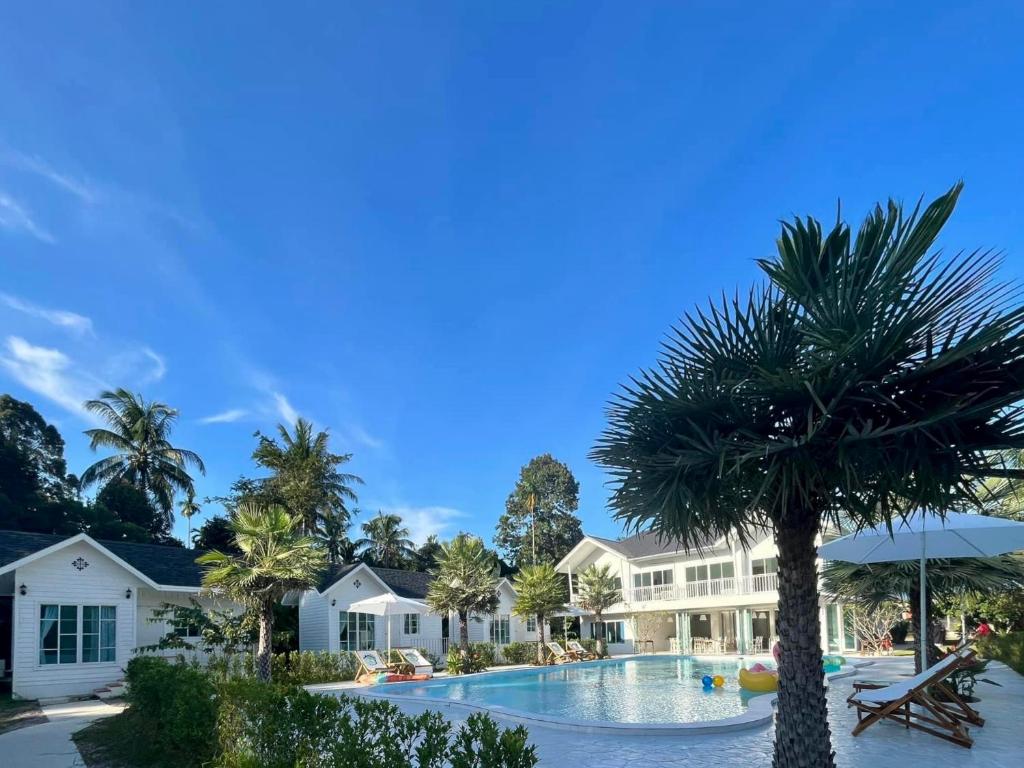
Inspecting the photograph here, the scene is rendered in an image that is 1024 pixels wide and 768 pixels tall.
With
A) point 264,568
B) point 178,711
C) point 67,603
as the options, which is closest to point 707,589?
point 264,568

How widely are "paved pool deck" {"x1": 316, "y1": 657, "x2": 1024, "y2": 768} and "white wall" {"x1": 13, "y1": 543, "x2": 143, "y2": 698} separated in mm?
14028

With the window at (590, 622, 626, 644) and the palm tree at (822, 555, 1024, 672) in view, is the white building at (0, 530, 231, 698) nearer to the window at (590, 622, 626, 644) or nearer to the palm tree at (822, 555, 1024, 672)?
the palm tree at (822, 555, 1024, 672)

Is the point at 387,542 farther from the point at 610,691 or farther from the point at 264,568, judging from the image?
the point at 264,568

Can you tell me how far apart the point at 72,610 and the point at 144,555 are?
3.79m

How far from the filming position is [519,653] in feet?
94.3

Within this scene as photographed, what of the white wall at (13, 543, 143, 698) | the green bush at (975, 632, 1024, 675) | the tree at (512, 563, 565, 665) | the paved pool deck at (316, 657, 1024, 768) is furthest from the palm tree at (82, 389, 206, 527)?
the green bush at (975, 632, 1024, 675)

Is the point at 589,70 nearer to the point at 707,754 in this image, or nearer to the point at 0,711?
the point at 707,754

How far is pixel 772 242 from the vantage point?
232 inches

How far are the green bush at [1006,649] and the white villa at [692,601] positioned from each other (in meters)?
6.86

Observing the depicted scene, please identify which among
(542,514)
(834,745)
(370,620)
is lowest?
(370,620)

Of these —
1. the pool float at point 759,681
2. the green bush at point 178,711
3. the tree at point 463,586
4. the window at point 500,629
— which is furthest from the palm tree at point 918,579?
the window at point 500,629

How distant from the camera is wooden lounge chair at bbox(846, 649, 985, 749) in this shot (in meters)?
8.65

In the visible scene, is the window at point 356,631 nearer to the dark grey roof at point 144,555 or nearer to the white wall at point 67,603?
the dark grey roof at point 144,555

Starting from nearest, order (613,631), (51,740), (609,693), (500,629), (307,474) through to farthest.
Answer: (51,740) < (609,693) < (500,629) < (613,631) < (307,474)
